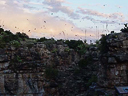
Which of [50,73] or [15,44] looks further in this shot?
[50,73]

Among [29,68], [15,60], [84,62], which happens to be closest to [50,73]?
[29,68]

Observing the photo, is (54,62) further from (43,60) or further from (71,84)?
(71,84)

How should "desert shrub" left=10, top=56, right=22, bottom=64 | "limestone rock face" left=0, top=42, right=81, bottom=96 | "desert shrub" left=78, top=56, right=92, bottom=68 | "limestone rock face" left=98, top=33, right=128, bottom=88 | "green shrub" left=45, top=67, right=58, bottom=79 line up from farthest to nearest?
"desert shrub" left=78, top=56, right=92, bottom=68, "green shrub" left=45, top=67, right=58, bottom=79, "desert shrub" left=10, top=56, right=22, bottom=64, "limestone rock face" left=0, top=42, right=81, bottom=96, "limestone rock face" left=98, top=33, right=128, bottom=88

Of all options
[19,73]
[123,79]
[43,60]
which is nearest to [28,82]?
[19,73]

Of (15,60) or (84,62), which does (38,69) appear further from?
(84,62)

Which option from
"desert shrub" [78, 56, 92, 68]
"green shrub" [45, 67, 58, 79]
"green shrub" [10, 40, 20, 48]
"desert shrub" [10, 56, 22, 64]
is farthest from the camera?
"desert shrub" [78, 56, 92, 68]

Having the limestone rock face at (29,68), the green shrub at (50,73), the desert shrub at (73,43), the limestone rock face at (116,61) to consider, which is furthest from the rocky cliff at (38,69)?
the limestone rock face at (116,61)

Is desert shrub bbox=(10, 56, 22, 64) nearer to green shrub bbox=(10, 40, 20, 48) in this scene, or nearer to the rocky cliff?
the rocky cliff

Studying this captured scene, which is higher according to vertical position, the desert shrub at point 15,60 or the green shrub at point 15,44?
the green shrub at point 15,44

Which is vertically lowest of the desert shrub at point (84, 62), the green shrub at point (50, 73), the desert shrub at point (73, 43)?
the green shrub at point (50, 73)

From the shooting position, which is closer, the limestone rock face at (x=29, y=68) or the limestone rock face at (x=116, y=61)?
the limestone rock face at (x=116, y=61)

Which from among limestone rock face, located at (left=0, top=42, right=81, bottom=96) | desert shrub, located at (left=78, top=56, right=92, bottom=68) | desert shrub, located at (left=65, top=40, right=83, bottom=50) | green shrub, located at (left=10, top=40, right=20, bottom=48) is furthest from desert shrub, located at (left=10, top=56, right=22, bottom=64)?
desert shrub, located at (left=78, top=56, right=92, bottom=68)

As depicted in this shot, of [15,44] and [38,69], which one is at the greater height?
[15,44]

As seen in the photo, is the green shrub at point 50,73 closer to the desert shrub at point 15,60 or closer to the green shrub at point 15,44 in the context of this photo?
the desert shrub at point 15,60
